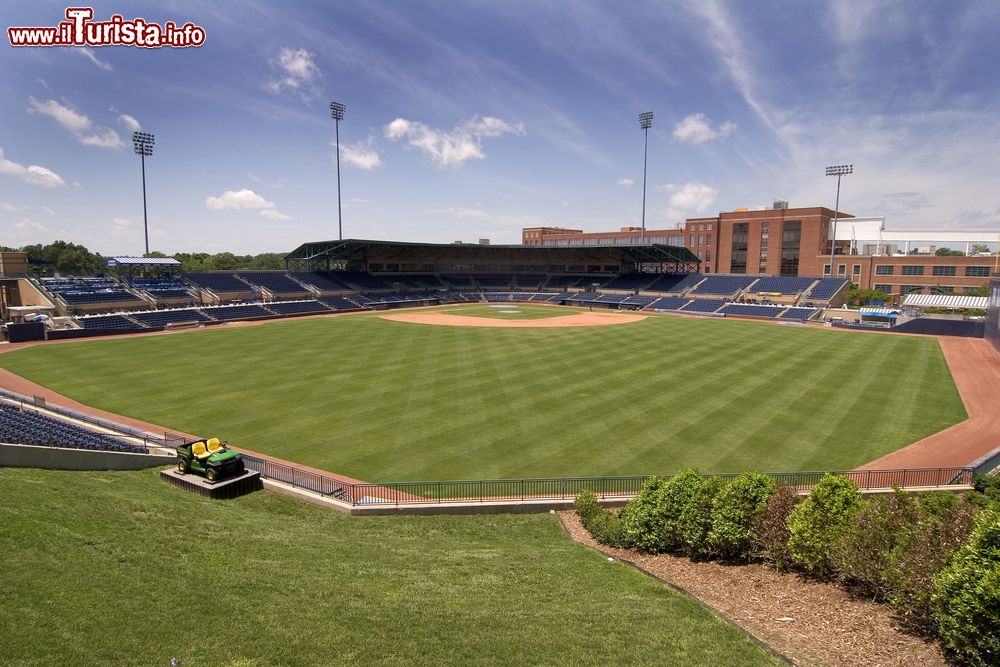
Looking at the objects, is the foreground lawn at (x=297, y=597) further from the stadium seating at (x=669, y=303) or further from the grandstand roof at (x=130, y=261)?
the stadium seating at (x=669, y=303)

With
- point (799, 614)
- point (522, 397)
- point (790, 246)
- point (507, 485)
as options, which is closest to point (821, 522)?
point (799, 614)

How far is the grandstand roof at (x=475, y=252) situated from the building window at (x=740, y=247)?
8005 millimetres

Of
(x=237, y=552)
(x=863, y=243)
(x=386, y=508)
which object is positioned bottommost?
(x=386, y=508)

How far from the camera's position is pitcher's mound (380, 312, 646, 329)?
6999 cm

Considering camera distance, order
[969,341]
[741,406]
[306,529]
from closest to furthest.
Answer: [306,529]
[741,406]
[969,341]

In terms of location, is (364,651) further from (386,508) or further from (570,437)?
(570,437)

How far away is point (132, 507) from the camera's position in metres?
14.3

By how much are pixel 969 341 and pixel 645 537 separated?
65102mm

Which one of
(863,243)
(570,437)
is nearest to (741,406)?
(570,437)

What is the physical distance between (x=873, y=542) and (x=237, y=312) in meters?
81.0

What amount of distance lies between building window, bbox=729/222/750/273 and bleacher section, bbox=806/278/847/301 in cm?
1945

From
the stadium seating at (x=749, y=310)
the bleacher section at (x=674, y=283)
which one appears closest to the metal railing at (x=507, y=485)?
the stadium seating at (x=749, y=310)

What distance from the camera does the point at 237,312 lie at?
76.5m

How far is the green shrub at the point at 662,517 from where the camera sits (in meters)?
14.0
